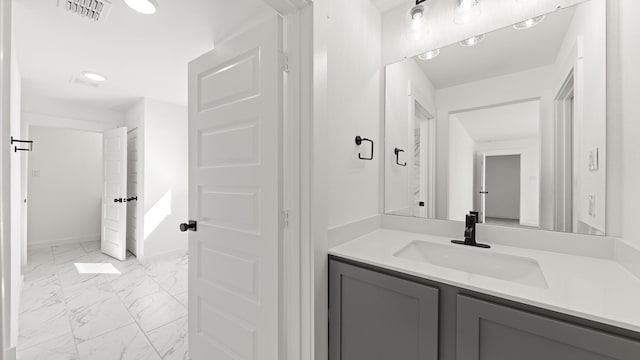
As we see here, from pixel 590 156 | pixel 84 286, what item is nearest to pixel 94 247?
pixel 84 286

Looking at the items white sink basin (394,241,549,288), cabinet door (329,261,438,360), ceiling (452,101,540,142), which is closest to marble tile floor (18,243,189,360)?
cabinet door (329,261,438,360)

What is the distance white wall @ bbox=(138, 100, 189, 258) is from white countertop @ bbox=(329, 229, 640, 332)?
11.4 ft

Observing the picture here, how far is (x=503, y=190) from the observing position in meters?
1.42

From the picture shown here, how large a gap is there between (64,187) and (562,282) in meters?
6.86

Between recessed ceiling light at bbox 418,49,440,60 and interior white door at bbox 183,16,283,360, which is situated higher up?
recessed ceiling light at bbox 418,49,440,60

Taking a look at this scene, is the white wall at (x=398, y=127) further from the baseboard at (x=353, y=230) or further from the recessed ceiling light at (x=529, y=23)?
the recessed ceiling light at (x=529, y=23)

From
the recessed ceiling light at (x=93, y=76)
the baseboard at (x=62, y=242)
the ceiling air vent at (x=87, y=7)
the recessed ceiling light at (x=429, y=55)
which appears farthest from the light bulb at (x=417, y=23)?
the baseboard at (x=62, y=242)

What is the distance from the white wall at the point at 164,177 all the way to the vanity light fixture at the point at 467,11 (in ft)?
12.2

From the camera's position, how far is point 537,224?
1279 mm

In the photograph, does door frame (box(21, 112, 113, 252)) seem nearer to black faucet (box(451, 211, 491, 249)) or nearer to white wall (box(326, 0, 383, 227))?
white wall (box(326, 0, 383, 227))

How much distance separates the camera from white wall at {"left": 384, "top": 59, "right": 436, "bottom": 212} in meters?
1.71

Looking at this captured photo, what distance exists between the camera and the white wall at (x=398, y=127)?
1.71 metres

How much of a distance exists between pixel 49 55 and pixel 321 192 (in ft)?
10.2

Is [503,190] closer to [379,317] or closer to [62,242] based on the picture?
[379,317]
